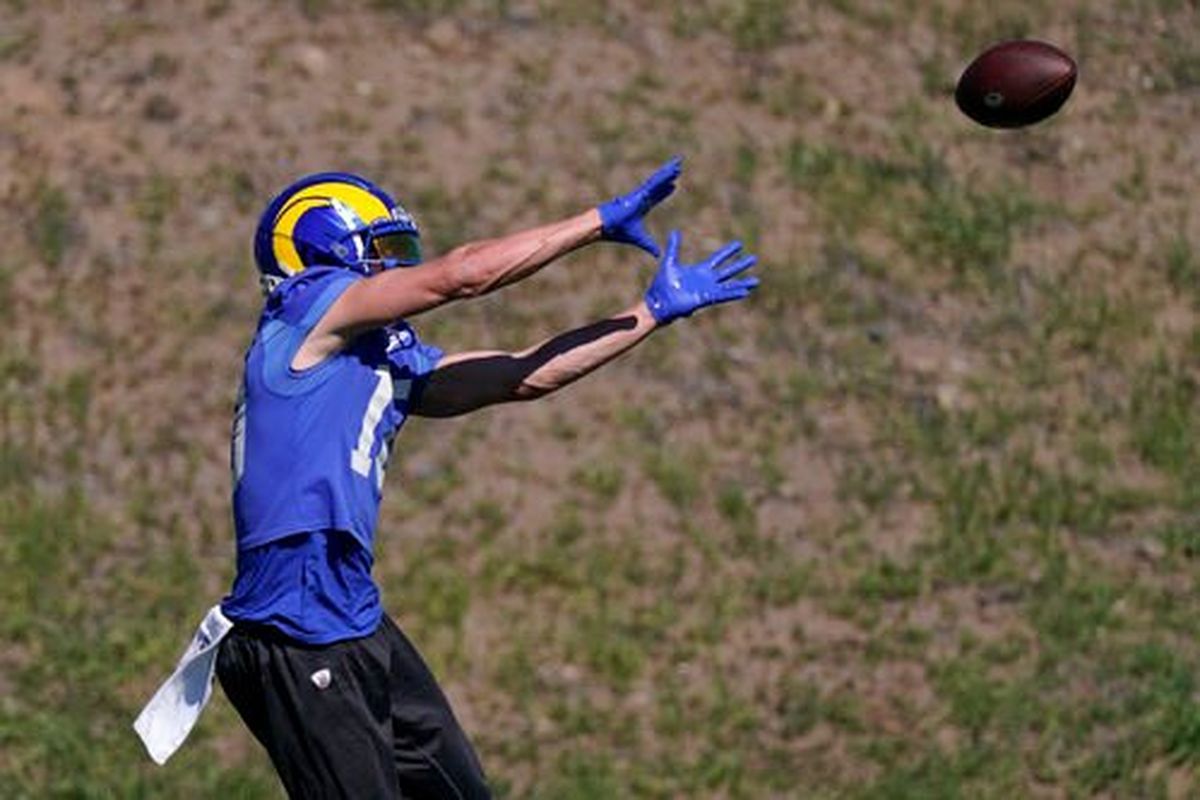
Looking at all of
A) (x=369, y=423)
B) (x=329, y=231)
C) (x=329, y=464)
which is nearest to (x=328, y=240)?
(x=329, y=231)

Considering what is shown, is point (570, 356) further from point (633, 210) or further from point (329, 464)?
point (329, 464)

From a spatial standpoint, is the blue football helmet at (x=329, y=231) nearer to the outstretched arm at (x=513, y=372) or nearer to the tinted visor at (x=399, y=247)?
the tinted visor at (x=399, y=247)

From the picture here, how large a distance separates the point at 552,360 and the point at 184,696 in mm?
1250

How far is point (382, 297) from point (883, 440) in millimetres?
4922

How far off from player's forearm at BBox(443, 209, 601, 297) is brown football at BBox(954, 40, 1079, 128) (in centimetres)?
240

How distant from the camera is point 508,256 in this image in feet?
23.6

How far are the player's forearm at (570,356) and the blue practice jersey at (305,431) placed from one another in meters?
0.56

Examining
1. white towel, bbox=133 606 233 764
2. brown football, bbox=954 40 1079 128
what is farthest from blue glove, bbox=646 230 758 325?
brown football, bbox=954 40 1079 128

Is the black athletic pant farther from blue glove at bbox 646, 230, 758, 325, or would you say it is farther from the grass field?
the grass field

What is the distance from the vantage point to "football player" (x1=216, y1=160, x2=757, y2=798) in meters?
7.31

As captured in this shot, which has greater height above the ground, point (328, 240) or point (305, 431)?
point (328, 240)

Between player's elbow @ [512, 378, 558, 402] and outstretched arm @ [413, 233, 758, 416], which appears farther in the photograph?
player's elbow @ [512, 378, 558, 402]

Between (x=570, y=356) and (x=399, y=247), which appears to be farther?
(x=570, y=356)

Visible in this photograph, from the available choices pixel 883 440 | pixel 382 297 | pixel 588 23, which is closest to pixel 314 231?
pixel 382 297
